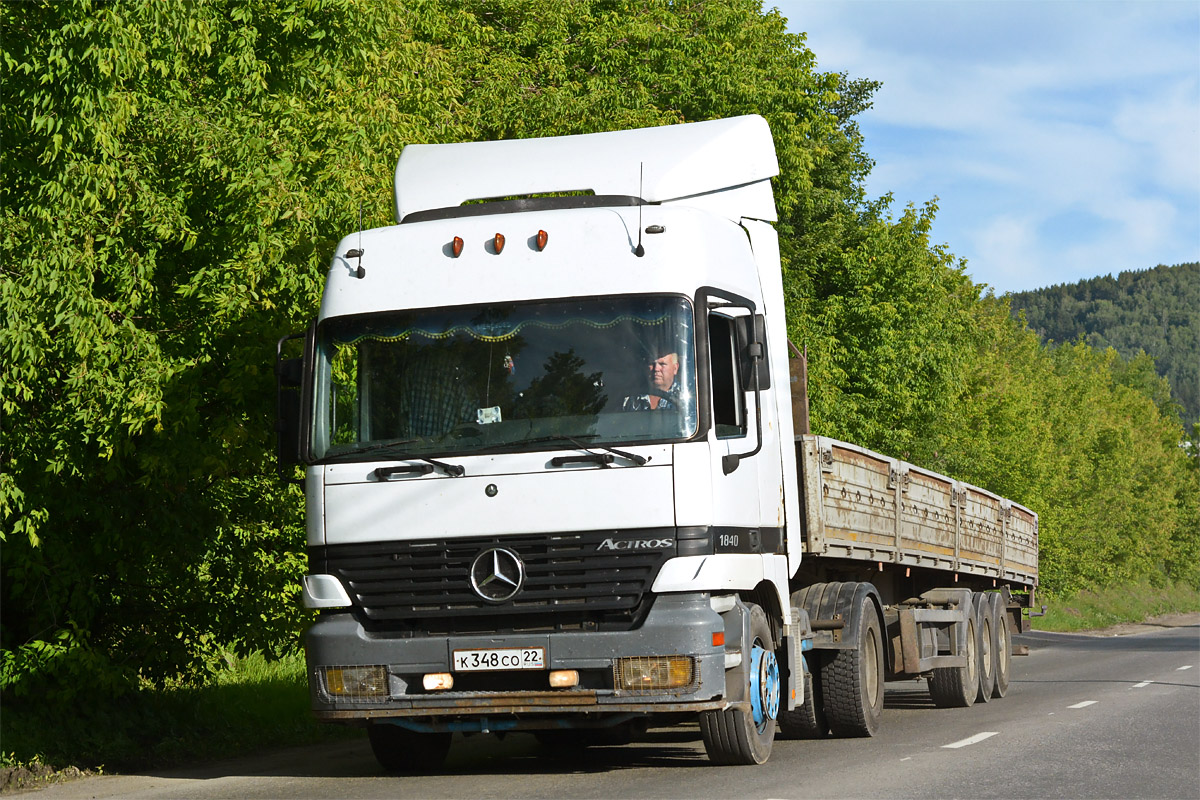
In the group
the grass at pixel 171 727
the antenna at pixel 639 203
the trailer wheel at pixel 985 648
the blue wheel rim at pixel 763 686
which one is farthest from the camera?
the trailer wheel at pixel 985 648

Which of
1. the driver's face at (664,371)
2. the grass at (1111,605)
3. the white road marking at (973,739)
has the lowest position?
the grass at (1111,605)

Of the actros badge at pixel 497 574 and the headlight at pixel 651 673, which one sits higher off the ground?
the actros badge at pixel 497 574

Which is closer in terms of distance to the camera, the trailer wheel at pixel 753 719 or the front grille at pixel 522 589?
the front grille at pixel 522 589

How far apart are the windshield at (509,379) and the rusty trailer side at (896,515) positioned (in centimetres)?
274

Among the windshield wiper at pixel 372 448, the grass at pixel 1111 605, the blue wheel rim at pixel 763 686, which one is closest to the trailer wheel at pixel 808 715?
the blue wheel rim at pixel 763 686

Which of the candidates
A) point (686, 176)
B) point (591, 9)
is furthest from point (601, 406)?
point (591, 9)

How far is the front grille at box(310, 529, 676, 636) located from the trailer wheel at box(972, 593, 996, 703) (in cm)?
869

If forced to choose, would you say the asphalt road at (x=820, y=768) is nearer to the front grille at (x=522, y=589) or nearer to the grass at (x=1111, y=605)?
the front grille at (x=522, y=589)

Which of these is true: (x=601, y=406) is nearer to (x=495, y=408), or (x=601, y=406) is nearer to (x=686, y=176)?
(x=495, y=408)

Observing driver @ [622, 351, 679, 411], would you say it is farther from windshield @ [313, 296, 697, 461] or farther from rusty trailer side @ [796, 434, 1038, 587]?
rusty trailer side @ [796, 434, 1038, 587]

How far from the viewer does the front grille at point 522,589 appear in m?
8.20

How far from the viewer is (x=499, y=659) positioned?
8.27 metres

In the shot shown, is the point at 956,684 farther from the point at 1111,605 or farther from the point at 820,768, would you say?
the point at 1111,605

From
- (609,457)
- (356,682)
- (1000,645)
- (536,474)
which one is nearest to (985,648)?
(1000,645)
